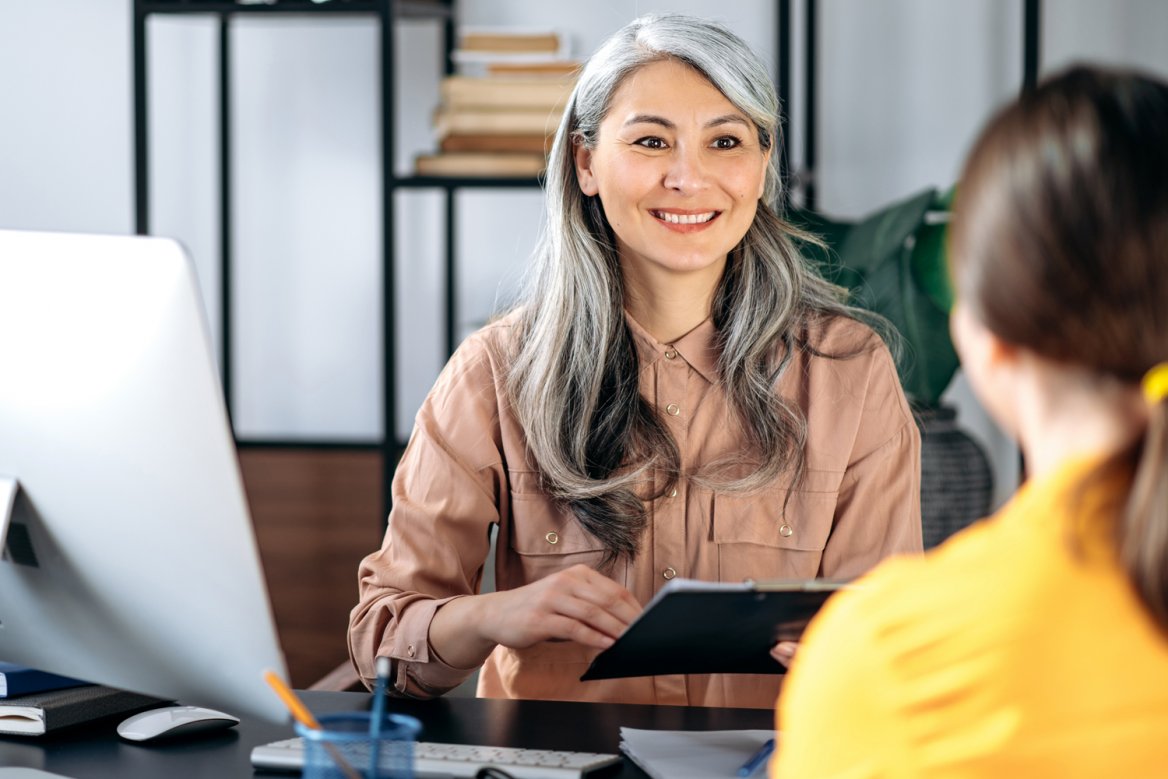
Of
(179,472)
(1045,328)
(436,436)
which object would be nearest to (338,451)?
(436,436)

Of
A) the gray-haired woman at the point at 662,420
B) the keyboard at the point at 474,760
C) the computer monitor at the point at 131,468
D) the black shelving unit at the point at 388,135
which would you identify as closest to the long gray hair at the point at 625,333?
the gray-haired woman at the point at 662,420

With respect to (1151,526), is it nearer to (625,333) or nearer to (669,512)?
(669,512)

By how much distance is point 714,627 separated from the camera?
3.42 feet

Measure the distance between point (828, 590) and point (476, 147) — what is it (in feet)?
5.47

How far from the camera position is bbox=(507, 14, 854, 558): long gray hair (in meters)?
1.50

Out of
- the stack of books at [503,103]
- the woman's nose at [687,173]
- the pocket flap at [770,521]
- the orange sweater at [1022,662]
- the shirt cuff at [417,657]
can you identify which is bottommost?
the shirt cuff at [417,657]

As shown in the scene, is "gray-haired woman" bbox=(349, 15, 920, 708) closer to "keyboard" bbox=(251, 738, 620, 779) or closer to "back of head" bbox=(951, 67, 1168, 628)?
"keyboard" bbox=(251, 738, 620, 779)

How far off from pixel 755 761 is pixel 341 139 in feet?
6.73

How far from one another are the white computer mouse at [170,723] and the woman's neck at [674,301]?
699 millimetres

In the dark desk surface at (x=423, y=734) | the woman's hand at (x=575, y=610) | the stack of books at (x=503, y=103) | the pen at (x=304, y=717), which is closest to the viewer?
the pen at (x=304, y=717)

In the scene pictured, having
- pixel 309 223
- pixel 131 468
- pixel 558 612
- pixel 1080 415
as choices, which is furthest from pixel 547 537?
pixel 309 223

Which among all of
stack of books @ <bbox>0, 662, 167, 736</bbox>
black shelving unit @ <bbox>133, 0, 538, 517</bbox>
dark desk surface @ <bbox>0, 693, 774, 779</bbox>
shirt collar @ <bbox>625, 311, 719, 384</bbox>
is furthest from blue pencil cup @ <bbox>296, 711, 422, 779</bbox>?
black shelving unit @ <bbox>133, 0, 538, 517</bbox>

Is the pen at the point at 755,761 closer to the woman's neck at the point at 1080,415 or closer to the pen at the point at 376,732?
the pen at the point at 376,732

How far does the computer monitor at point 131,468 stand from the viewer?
0.87 m
